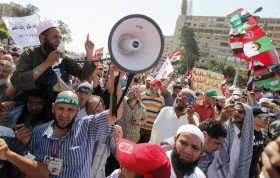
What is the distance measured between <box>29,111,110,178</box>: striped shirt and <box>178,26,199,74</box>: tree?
65400mm

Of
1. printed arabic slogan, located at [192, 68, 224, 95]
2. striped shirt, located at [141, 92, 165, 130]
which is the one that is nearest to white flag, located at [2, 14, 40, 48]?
striped shirt, located at [141, 92, 165, 130]

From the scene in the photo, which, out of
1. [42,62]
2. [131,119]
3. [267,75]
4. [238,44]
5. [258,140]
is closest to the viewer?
[42,62]

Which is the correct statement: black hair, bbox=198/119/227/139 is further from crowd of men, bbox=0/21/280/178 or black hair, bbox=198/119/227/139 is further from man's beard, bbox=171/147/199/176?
man's beard, bbox=171/147/199/176

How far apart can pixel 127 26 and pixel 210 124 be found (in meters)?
1.80

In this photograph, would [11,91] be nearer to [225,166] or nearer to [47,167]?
[47,167]

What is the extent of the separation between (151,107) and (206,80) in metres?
3.60

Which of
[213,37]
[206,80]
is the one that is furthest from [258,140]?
[213,37]

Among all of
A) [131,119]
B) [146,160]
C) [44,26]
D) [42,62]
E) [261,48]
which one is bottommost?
[131,119]

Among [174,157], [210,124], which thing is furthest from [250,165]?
[174,157]

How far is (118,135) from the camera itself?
296 centimetres

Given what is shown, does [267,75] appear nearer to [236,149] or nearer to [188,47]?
[236,149]

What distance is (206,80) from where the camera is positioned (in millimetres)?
8711

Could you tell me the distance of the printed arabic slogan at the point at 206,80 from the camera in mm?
8367

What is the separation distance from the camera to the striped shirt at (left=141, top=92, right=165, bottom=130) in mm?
5531
